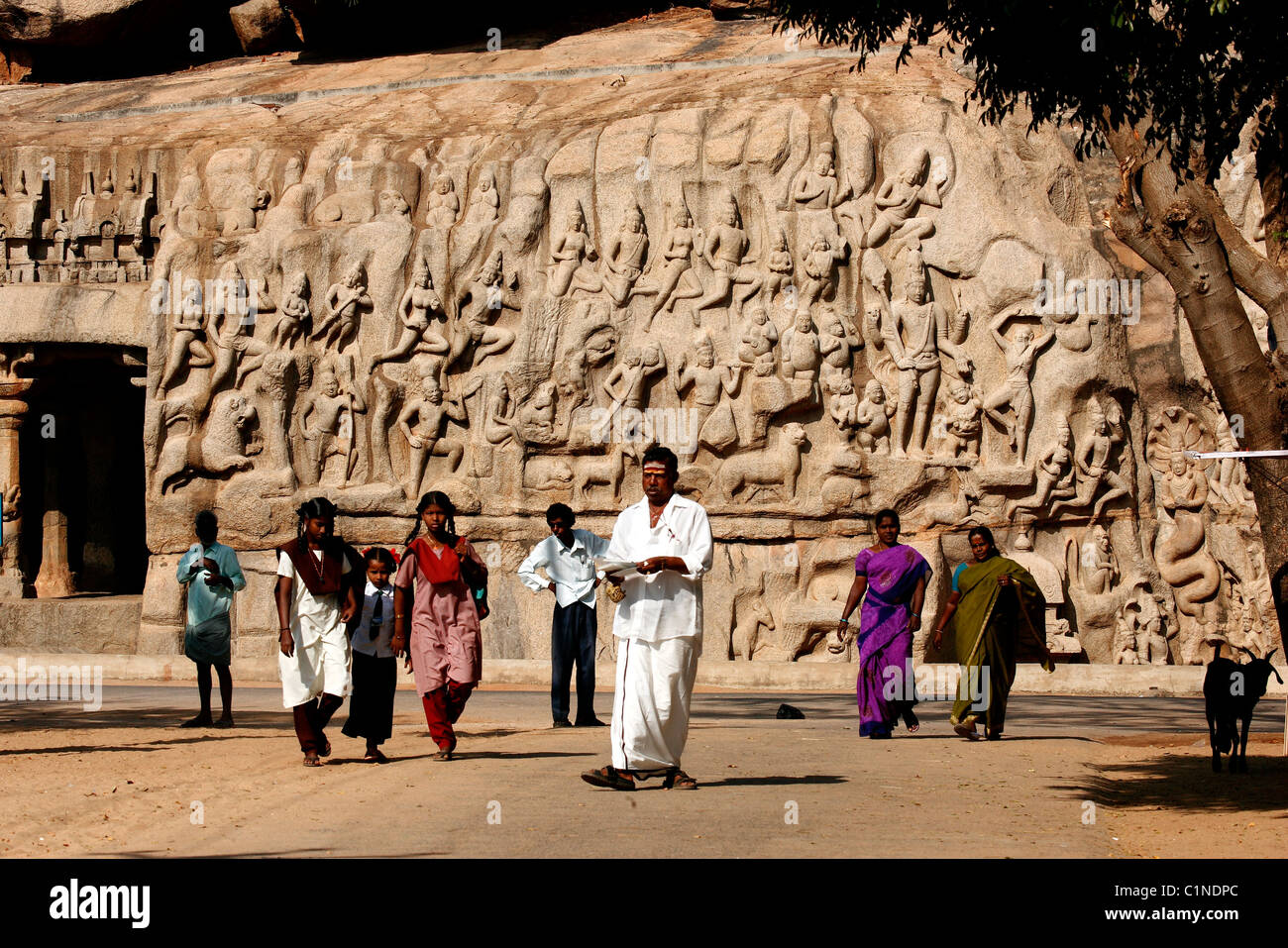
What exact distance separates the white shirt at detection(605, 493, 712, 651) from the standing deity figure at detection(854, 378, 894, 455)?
1044 centimetres

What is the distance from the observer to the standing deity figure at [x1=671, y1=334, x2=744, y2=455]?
18438 millimetres

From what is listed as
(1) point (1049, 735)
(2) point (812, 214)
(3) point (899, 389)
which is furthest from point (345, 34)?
(1) point (1049, 735)

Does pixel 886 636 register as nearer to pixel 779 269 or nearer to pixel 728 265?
pixel 779 269

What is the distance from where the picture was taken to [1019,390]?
18.0m

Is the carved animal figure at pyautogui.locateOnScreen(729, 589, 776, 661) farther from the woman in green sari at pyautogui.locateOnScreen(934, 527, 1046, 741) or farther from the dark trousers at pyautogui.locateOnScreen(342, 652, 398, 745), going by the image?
the dark trousers at pyautogui.locateOnScreen(342, 652, 398, 745)

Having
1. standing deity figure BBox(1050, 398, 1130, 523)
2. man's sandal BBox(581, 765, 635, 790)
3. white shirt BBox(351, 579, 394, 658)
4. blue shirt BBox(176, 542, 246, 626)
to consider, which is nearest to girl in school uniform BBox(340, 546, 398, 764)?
white shirt BBox(351, 579, 394, 658)

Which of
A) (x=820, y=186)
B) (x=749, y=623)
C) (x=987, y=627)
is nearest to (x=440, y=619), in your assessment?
(x=987, y=627)

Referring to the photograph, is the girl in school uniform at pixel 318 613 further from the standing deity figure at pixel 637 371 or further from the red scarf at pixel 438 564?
the standing deity figure at pixel 637 371

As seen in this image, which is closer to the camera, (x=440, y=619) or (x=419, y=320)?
(x=440, y=619)

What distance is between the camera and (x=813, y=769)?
28.6 ft

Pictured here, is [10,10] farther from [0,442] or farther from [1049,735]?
[1049,735]

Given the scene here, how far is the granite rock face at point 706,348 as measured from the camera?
18016 mm

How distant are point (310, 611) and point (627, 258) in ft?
34.1

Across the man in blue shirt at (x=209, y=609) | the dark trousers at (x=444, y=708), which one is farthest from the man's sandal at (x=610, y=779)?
the man in blue shirt at (x=209, y=609)
